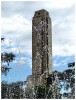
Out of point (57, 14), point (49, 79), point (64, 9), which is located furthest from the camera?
point (49, 79)

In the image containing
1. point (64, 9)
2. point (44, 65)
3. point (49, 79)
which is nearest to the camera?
point (64, 9)

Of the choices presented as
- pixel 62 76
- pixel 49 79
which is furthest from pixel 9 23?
pixel 49 79

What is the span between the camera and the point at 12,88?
14.5 metres

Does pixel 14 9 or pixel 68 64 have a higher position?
pixel 14 9

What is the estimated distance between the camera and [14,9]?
1362 cm

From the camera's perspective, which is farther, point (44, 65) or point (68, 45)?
point (44, 65)

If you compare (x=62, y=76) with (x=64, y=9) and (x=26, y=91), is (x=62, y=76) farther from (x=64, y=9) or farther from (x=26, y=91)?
(x=64, y=9)

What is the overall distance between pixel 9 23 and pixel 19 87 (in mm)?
2860

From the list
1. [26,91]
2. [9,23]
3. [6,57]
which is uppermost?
[9,23]

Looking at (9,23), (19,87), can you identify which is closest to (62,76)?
(19,87)

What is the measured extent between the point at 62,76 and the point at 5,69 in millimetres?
2976

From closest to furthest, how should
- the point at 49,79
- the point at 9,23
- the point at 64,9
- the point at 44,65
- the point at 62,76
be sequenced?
the point at 64,9
the point at 9,23
the point at 62,76
the point at 49,79
the point at 44,65

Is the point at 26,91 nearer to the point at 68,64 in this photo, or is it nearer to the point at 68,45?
the point at 68,45

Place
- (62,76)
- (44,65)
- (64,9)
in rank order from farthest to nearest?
(44,65) → (62,76) → (64,9)
